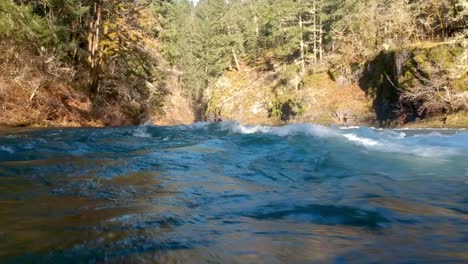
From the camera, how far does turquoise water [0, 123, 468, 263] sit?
2.56m

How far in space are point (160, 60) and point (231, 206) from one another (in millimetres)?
19493

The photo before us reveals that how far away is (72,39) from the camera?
1777cm

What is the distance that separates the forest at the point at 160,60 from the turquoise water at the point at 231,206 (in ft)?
24.5

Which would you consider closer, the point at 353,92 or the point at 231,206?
the point at 231,206

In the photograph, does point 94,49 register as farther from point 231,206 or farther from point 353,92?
point 353,92

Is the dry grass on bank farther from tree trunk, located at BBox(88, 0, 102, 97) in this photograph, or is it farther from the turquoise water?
the turquoise water

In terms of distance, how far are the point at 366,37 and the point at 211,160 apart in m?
29.9

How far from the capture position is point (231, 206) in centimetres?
384

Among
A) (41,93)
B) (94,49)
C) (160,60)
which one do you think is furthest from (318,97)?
(41,93)

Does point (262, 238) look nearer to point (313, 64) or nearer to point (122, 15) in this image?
point (122, 15)

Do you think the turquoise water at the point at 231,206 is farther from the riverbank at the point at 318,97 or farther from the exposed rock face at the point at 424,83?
the exposed rock face at the point at 424,83

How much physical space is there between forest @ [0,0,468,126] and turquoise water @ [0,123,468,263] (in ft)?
24.5

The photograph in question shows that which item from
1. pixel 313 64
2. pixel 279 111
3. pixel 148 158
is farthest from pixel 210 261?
pixel 313 64

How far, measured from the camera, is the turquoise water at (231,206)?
2561mm
